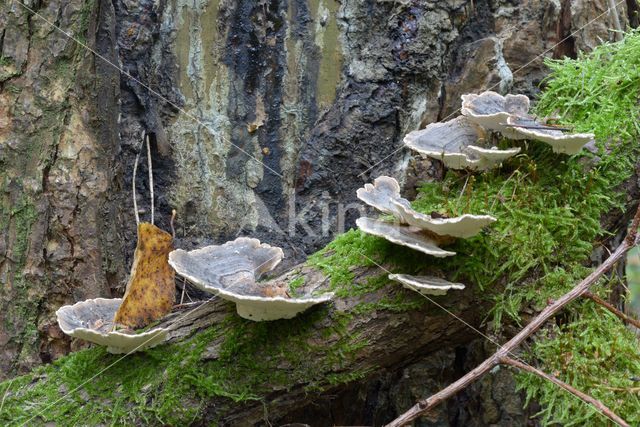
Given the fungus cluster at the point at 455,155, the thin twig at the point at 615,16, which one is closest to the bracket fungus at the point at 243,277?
the fungus cluster at the point at 455,155

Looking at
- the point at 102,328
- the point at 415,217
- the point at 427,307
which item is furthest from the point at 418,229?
the point at 102,328

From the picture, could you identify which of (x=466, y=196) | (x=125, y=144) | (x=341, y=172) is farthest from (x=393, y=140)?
(x=125, y=144)

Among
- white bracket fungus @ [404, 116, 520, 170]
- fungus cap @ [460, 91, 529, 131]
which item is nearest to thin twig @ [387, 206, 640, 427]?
white bracket fungus @ [404, 116, 520, 170]

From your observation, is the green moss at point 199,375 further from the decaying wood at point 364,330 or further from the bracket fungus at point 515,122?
the bracket fungus at point 515,122

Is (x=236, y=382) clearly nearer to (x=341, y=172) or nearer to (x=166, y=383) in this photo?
(x=166, y=383)

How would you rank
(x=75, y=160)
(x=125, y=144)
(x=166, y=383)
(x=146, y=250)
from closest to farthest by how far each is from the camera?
(x=166, y=383) → (x=146, y=250) → (x=75, y=160) → (x=125, y=144)
